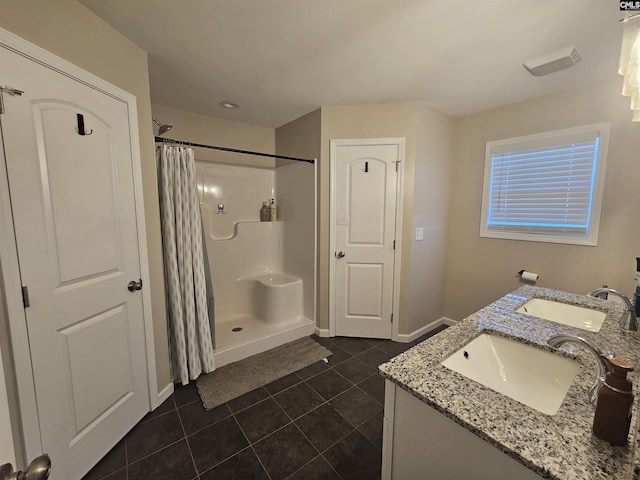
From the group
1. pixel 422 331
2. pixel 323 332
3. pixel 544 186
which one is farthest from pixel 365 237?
pixel 544 186

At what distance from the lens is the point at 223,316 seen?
10.2 feet

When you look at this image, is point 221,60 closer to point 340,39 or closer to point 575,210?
point 340,39

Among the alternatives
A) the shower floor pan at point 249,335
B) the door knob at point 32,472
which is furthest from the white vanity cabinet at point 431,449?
the shower floor pan at point 249,335

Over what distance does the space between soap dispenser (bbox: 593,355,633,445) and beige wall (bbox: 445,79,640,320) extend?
211cm

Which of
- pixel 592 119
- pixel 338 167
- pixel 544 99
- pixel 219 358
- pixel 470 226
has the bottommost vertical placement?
pixel 219 358

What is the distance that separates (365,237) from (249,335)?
5.13 feet

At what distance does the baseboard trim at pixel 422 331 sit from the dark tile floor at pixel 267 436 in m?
0.74

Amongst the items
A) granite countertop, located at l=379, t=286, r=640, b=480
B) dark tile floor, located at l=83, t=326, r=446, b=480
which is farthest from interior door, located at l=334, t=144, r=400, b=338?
granite countertop, located at l=379, t=286, r=640, b=480

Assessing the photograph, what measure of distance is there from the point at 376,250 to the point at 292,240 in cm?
105

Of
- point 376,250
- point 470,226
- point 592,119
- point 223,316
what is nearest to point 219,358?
point 223,316

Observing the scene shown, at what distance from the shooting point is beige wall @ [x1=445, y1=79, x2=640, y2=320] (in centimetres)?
201

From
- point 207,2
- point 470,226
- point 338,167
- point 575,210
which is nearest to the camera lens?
point 207,2

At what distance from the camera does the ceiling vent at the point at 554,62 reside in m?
1.68

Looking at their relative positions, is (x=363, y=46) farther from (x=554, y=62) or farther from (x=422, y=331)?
(x=422, y=331)
